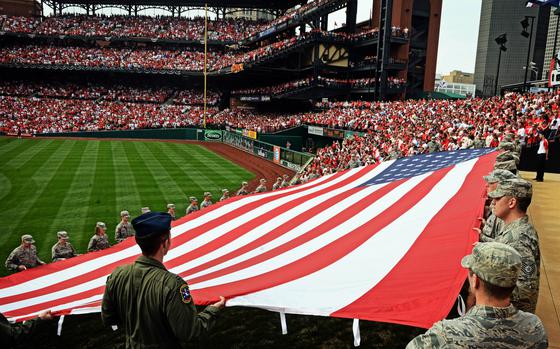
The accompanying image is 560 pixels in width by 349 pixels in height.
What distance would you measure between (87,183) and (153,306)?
17841 mm

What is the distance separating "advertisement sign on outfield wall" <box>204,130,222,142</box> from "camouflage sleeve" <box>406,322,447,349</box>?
39.7 meters

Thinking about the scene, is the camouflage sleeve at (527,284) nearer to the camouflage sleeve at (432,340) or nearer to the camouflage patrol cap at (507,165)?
the camouflage sleeve at (432,340)

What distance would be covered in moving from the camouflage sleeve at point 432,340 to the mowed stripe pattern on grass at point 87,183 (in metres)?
9.58

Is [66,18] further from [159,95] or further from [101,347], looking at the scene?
[101,347]

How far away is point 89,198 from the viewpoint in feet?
51.4

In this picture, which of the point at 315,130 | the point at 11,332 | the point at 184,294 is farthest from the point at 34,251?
the point at 315,130

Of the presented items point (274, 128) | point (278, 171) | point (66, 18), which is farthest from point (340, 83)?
point (66, 18)

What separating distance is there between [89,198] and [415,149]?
1264 centimetres

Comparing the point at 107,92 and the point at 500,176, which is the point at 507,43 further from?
the point at 500,176

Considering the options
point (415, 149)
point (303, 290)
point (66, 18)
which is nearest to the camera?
point (303, 290)

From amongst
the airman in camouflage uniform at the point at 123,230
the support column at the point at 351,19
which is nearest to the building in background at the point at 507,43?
the support column at the point at 351,19

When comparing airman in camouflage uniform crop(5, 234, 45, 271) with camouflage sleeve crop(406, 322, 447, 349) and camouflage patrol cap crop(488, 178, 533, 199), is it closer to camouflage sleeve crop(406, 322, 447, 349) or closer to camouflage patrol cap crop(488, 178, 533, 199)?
camouflage sleeve crop(406, 322, 447, 349)

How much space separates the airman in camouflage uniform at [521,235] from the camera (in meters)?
2.80

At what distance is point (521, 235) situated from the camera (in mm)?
2936
